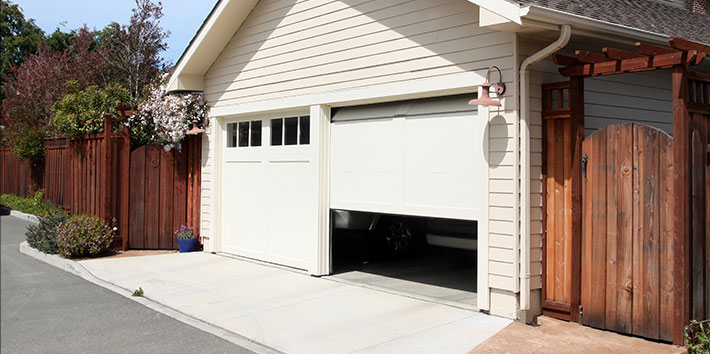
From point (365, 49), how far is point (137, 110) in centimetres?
583

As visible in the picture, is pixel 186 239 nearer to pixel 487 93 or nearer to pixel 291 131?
pixel 291 131

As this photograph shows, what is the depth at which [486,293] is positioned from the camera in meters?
6.38

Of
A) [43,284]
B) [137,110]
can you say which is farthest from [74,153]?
[43,284]

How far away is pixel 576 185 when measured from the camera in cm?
599

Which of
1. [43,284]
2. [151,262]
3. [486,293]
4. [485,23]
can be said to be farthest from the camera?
[151,262]

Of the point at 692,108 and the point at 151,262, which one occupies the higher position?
the point at 692,108

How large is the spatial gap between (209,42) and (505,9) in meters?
6.34

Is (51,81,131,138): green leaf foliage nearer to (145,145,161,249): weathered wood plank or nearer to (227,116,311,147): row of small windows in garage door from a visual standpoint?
(145,145,161,249): weathered wood plank

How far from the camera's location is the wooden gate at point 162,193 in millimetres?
11438

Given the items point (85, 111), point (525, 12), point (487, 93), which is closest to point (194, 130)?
point (85, 111)

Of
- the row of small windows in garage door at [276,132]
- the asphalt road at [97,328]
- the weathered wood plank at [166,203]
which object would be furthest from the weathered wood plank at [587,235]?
the weathered wood plank at [166,203]

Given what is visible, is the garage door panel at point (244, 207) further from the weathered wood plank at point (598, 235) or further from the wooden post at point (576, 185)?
the weathered wood plank at point (598, 235)

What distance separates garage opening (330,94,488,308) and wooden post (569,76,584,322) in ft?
3.17

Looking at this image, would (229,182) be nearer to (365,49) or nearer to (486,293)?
(365,49)
